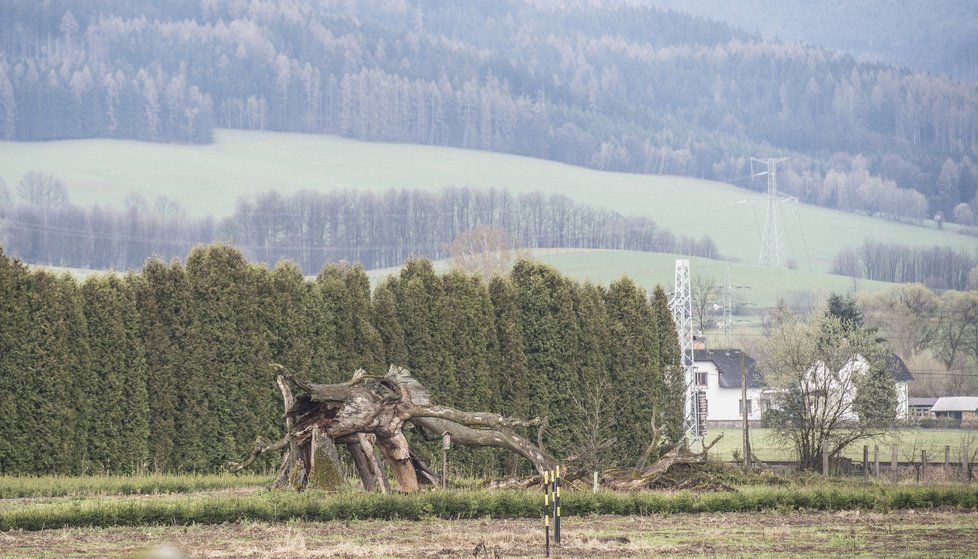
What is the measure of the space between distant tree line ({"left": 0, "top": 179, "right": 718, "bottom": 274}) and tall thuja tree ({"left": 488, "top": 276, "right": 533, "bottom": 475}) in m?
131

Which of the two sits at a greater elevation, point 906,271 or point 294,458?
point 906,271

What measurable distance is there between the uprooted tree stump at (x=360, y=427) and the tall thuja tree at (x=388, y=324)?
7.76 meters

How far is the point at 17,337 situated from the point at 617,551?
15649 mm

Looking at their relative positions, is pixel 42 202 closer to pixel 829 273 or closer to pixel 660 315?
pixel 829 273

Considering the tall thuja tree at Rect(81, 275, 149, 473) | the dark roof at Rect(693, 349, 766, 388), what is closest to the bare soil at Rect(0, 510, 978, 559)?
the tall thuja tree at Rect(81, 275, 149, 473)

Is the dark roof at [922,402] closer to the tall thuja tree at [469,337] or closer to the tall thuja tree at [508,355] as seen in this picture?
the tall thuja tree at [508,355]

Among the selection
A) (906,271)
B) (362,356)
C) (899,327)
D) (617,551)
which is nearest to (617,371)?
(362,356)

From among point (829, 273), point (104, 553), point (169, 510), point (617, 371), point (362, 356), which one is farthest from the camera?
point (829, 273)

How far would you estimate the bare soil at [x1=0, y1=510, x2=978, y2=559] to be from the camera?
1653 centimetres

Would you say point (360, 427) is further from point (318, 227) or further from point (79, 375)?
point (318, 227)

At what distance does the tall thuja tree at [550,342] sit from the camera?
3328 cm

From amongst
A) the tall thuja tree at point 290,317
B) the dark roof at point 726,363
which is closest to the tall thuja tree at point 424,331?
the tall thuja tree at point 290,317

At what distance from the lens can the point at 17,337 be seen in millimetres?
27547

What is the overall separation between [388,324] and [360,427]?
9669 millimetres
